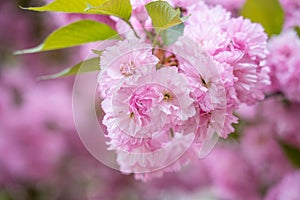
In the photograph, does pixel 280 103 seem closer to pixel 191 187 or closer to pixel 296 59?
pixel 296 59

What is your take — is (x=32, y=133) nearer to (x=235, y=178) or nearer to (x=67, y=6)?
(x=235, y=178)

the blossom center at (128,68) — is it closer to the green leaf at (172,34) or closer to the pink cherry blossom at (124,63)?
the pink cherry blossom at (124,63)

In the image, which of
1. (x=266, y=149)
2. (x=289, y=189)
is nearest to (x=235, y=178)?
(x=266, y=149)

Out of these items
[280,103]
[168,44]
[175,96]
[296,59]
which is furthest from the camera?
[280,103]

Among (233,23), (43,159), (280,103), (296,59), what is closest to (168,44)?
(233,23)

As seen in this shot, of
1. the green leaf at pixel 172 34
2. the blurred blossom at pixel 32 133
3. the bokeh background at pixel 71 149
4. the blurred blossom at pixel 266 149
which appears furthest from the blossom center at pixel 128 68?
the blurred blossom at pixel 32 133
